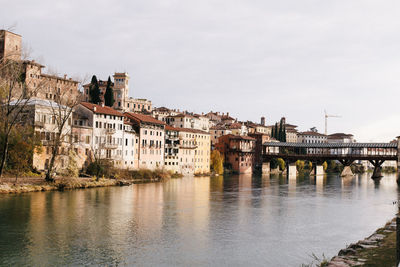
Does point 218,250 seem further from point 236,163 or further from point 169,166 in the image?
point 236,163

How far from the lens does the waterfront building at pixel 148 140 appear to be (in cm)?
6862

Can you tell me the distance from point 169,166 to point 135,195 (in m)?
34.9

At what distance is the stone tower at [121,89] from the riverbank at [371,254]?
9101 centimetres

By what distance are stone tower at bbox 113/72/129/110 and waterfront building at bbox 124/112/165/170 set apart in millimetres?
33021

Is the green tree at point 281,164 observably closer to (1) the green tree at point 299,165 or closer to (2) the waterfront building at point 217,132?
(1) the green tree at point 299,165

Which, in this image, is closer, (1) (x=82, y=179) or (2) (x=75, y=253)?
(2) (x=75, y=253)

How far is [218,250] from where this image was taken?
20.0 metres

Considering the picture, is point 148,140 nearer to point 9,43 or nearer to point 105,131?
point 105,131

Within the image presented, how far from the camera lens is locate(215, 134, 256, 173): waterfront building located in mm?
99062

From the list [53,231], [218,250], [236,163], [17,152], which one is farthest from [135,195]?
[236,163]

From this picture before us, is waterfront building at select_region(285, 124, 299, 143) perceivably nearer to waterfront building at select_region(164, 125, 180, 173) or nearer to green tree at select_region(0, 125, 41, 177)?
waterfront building at select_region(164, 125, 180, 173)

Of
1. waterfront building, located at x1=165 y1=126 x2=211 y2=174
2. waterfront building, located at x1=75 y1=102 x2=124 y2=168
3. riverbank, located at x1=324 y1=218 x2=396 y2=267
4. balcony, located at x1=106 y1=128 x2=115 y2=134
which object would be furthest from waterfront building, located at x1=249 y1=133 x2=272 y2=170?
riverbank, located at x1=324 y1=218 x2=396 y2=267

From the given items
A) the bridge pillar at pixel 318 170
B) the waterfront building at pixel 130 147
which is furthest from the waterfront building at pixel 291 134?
the waterfront building at pixel 130 147

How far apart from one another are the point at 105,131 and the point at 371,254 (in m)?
48.4
